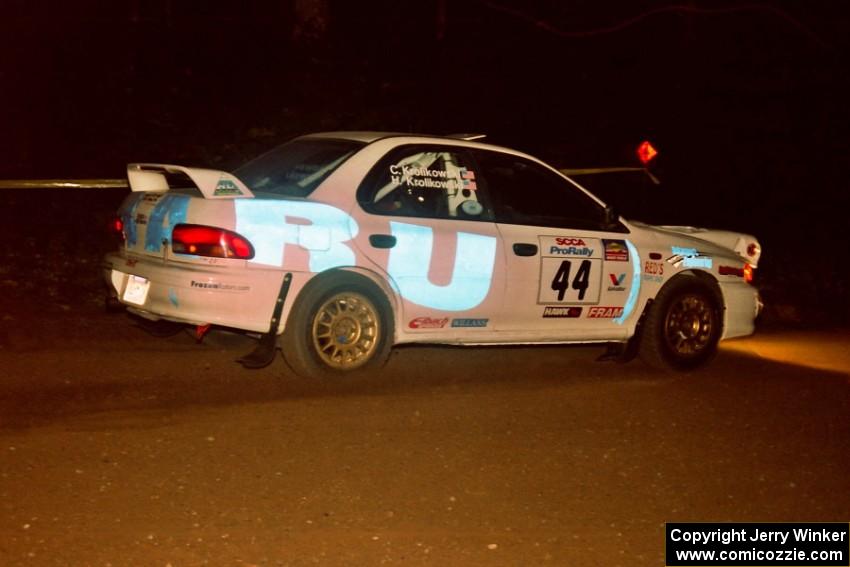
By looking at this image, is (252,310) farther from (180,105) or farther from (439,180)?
(180,105)

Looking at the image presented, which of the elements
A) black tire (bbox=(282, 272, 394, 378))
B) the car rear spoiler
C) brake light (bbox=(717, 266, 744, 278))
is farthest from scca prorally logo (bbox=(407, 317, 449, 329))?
brake light (bbox=(717, 266, 744, 278))

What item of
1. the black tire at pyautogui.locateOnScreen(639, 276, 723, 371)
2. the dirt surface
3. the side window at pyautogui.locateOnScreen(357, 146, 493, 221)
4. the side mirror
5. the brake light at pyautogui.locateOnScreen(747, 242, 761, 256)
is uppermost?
the side window at pyautogui.locateOnScreen(357, 146, 493, 221)

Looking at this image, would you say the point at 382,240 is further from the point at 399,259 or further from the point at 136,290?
the point at 136,290

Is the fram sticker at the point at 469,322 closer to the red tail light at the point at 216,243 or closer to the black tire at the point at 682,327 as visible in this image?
the black tire at the point at 682,327

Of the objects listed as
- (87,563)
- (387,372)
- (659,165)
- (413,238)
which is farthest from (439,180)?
(659,165)

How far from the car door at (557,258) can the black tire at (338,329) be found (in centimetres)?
95

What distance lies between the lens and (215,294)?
745 cm

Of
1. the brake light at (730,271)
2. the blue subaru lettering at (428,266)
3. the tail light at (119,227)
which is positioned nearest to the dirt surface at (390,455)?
the blue subaru lettering at (428,266)

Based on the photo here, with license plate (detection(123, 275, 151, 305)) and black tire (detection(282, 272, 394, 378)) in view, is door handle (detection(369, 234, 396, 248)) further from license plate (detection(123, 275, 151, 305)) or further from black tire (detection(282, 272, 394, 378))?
license plate (detection(123, 275, 151, 305))

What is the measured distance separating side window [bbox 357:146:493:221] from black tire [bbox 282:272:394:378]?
22.2 inches

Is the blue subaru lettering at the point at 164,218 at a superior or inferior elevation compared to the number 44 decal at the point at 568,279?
superior

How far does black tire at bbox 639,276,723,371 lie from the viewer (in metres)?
9.16

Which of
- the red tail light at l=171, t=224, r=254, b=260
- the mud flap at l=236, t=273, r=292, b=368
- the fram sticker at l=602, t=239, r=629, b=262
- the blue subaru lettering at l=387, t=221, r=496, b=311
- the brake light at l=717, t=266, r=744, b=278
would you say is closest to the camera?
the red tail light at l=171, t=224, r=254, b=260

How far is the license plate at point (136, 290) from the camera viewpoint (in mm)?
7802
